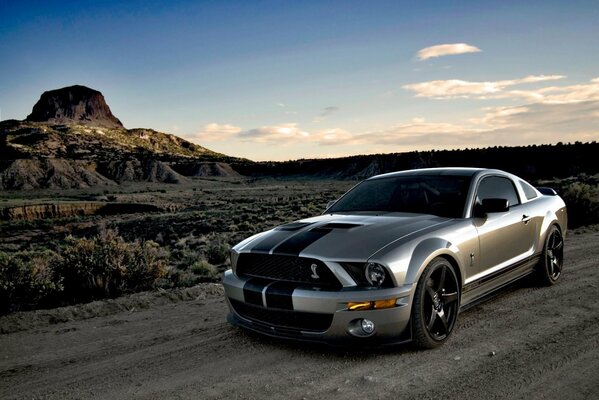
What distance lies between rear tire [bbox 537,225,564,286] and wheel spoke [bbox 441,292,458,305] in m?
2.26

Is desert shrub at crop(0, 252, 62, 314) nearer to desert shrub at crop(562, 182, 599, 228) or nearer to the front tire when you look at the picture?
the front tire

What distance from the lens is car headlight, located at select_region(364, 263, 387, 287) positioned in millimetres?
3914

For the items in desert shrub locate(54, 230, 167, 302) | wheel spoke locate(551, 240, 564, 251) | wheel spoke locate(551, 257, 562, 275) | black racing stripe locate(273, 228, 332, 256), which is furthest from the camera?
desert shrub locate(54, 230, 167, 302)

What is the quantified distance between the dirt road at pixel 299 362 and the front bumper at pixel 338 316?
23 centimetres

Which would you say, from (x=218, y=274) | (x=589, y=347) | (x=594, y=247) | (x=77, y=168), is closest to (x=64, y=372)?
(x=589, y=347)

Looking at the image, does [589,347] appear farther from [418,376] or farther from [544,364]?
[418,376]

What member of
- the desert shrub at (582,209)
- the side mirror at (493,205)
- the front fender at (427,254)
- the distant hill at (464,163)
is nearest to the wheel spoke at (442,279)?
the front fender at (427,254)

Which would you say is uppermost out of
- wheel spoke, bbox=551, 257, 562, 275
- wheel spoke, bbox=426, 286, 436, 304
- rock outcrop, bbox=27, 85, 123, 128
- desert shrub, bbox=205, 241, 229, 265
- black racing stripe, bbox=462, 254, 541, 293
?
rock outcrop, bbox=27, 85, 123, 128

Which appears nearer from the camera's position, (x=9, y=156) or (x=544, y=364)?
(x=544, y=364)

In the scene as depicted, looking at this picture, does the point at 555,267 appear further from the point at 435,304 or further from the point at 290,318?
the point at 290,318

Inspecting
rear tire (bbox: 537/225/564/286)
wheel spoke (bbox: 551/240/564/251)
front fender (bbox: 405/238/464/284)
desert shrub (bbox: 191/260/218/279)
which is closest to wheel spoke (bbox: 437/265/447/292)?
front fender (bbox: 405/238/464/284)

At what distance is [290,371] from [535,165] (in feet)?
227

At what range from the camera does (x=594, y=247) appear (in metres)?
9.32

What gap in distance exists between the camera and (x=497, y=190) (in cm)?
569
